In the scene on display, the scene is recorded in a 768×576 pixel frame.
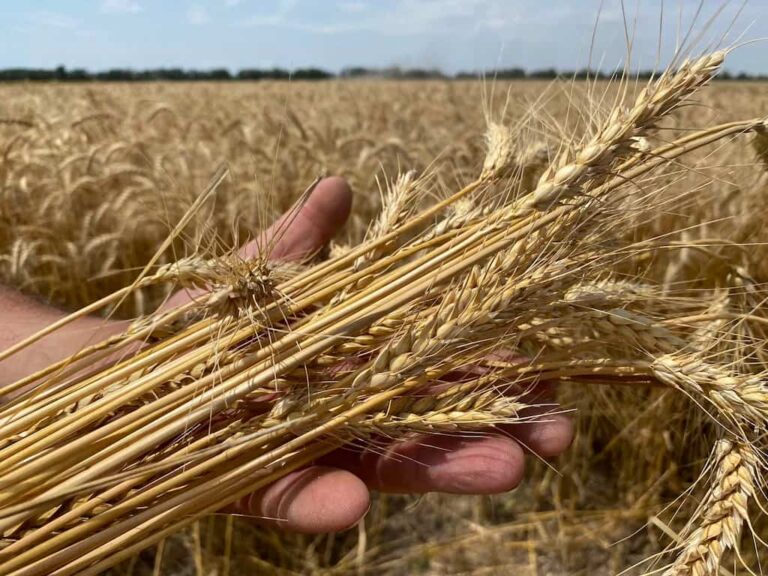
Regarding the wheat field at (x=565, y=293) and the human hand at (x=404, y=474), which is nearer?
the wheat field at (x=565, y=293)

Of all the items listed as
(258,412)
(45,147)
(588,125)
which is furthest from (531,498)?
(45,147)

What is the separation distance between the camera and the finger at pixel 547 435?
1074mm

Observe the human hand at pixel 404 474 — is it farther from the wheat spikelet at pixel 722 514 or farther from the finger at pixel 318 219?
the finger at pixel 318 219

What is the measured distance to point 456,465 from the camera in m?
1.00

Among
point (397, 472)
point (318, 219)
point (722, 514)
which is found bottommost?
point (397, 472)

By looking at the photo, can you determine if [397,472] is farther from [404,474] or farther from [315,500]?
[315,500]

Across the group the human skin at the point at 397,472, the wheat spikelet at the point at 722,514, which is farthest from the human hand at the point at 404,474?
the wheat spikelet at the point at 722,514

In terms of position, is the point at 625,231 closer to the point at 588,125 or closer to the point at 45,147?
the point at 588,125

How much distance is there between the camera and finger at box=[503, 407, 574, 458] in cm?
107

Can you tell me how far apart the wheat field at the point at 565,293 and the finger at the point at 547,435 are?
0.09 m

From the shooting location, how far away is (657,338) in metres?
0.95

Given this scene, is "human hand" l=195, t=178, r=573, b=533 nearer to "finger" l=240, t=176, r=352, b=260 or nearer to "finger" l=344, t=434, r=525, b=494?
"finger" l=344, t=434, r=525, b=494

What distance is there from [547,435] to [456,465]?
7.9 inches

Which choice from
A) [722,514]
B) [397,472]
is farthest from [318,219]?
[722,514]
